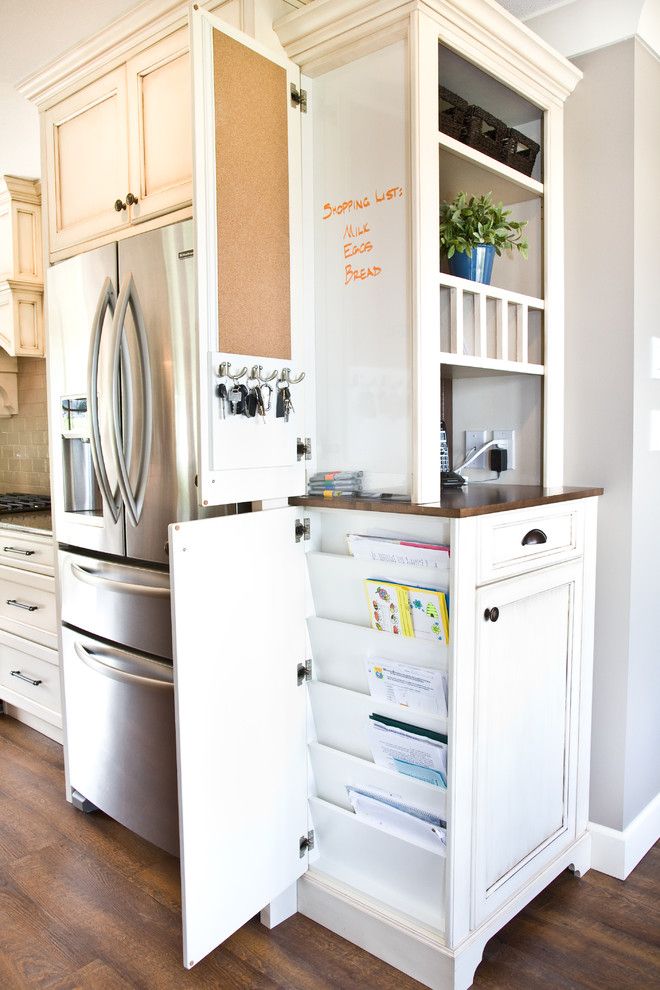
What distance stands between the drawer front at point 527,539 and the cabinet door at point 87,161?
1.41m

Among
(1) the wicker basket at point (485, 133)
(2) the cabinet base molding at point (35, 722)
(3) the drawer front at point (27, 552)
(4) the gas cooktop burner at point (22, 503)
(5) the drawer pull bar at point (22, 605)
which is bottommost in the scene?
(2) the cabinet base molding at point (35, 722)

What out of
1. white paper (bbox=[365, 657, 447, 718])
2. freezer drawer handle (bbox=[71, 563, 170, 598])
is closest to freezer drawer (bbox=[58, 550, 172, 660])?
freezer drawer handle (bbox=[71, 563, 170, 598])

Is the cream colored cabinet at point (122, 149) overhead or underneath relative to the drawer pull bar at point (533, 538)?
overhead

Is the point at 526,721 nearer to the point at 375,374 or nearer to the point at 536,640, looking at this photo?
the point at 536,640

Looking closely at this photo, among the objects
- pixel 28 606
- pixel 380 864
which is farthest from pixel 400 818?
pixel 28 606

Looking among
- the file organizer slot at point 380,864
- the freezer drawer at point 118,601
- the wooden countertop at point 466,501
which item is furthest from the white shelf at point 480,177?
the file organizer slot at point 380,864

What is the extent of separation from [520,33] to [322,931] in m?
2.35

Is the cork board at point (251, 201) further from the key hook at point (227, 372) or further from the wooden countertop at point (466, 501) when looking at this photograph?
the wooden countertop at point (466, 501)

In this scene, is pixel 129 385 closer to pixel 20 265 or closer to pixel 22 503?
pixel 22 503

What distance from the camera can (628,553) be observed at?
2072 millimetres

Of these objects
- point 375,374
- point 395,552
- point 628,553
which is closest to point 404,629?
point 395,552

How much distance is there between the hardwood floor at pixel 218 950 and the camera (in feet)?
5.55

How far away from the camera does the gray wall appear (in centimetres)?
203

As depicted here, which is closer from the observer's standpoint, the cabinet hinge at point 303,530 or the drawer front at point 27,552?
the cabinet hinge at point 303,530
